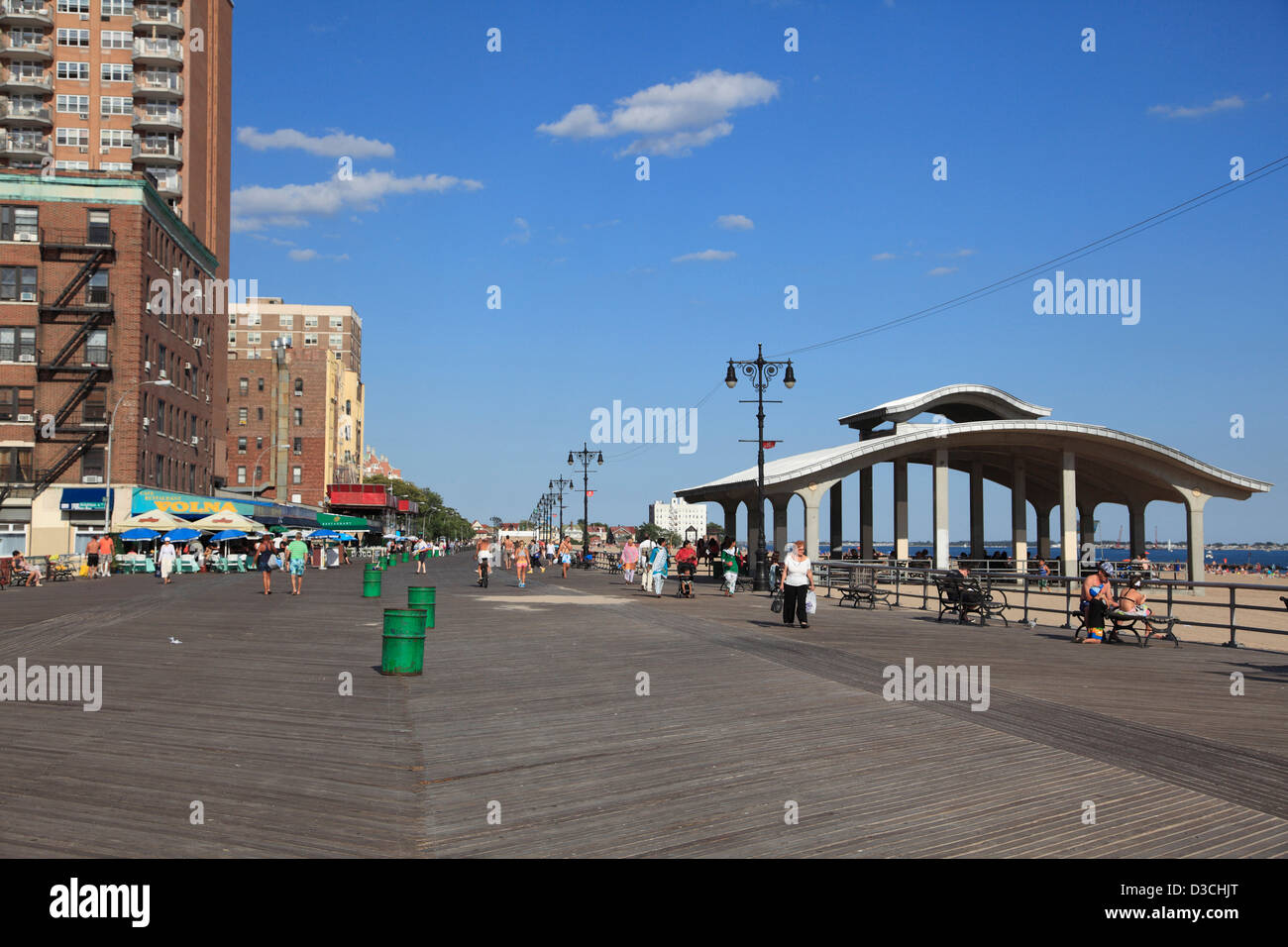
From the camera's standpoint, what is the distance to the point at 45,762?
8625 millimetres

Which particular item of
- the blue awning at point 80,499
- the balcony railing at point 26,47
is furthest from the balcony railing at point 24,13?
the blue awning at point 80,499

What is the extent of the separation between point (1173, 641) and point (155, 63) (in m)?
78.1

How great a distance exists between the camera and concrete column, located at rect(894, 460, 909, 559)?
5169cm

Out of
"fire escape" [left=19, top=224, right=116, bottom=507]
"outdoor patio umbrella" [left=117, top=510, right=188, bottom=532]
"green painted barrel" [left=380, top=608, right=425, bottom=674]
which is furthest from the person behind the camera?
"fire escape" [left=19, top=224, right=116, bottom=507]

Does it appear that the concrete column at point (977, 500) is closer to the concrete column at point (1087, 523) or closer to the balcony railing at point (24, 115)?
the concrete column at point (1087, 523)

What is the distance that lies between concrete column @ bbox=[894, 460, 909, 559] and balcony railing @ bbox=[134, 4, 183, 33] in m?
59.6

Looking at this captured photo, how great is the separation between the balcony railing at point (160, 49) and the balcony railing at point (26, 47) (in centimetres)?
577

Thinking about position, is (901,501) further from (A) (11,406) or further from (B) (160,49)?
(B) (160,49)

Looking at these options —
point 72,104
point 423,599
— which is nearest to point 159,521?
point 423,599

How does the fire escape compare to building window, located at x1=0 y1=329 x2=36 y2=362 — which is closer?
the fire escape

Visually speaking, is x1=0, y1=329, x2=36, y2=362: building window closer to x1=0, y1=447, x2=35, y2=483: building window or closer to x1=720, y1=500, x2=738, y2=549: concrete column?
x1=0, y1=447, x2=35, y2=483: building window

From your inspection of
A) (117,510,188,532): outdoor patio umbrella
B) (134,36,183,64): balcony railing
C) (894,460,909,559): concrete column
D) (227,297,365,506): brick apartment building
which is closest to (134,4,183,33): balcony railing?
(134,36,183,64): balcony railing

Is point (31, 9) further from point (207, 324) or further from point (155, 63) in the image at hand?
point (207, 324)
